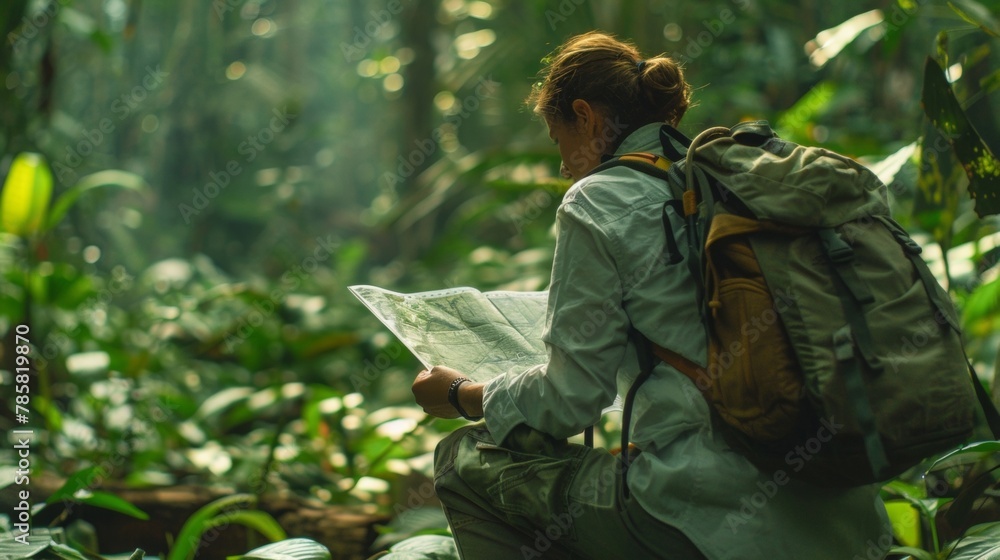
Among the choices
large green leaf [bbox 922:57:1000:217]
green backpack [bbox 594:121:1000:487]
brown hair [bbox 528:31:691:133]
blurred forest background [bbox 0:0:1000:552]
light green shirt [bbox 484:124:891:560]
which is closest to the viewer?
green backpack [bbox 594:121:1000:487]

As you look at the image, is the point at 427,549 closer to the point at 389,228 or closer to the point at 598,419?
the point at 598,419

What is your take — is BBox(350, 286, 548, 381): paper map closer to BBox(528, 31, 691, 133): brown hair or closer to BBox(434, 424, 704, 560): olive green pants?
BBox(434, 424, 704, 560): olive green pants

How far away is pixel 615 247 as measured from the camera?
1427 mm

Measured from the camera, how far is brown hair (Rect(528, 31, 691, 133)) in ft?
5.13

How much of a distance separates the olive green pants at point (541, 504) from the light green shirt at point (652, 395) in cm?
5

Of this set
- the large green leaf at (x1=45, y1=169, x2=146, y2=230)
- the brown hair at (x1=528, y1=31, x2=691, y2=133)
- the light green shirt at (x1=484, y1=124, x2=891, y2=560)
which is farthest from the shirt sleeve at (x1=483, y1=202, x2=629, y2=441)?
the large green leaf at (x1=45, y1=169, x2=146, y2=230)

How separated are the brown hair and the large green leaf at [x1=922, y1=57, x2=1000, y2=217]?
81cm

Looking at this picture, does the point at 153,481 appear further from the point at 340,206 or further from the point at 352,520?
the point at 340,206

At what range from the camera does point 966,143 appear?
205 centimetres

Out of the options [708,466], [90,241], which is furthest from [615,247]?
[90,241]

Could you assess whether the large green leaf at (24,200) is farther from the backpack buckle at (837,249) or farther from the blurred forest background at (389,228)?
the backpack buckle at (837,249)

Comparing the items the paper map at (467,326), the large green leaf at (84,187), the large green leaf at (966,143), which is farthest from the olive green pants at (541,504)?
the large green leaf at (84,187)

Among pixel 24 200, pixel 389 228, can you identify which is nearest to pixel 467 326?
pixel 24 200

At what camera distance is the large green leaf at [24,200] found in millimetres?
3639
